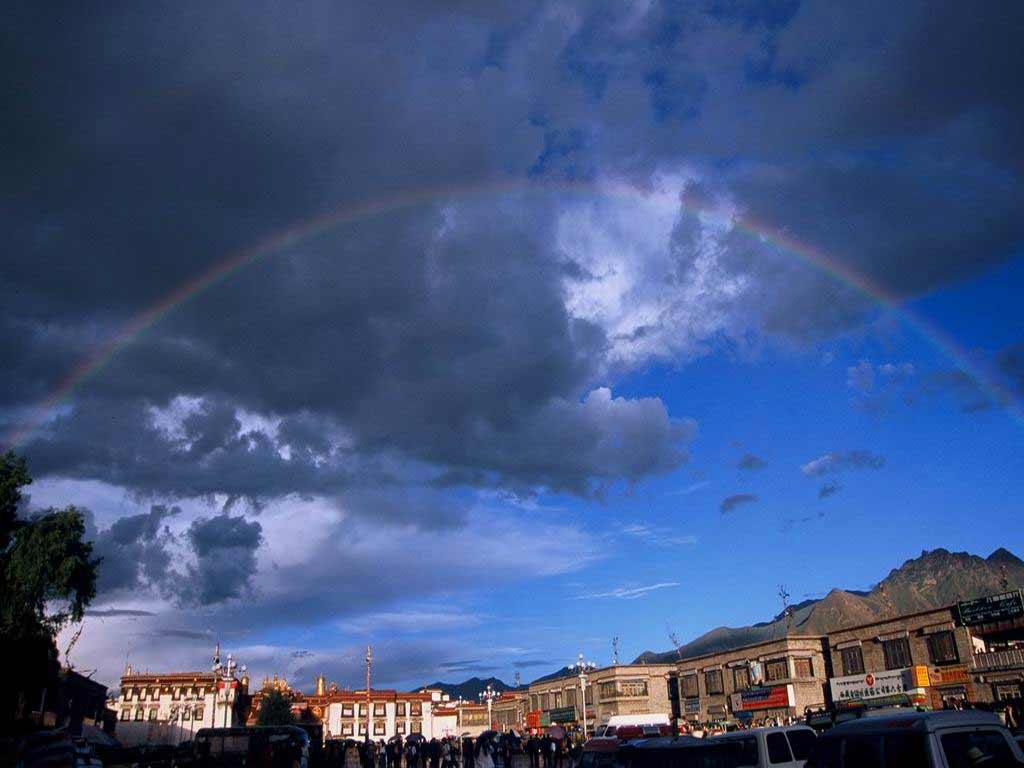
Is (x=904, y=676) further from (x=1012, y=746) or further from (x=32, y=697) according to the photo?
(x=32, y=697)

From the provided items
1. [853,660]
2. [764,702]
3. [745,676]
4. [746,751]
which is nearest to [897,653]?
[853,660]

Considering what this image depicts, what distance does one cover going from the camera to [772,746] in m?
14.5

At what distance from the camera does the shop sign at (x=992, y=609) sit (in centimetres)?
4234

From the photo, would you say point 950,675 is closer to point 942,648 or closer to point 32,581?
point 942,648

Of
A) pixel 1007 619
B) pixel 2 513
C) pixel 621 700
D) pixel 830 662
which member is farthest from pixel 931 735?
pixel 621 700

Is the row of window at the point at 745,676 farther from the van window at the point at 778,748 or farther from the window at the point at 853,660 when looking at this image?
the van window at the point at 778,748

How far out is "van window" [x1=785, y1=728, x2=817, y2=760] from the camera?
14.6m

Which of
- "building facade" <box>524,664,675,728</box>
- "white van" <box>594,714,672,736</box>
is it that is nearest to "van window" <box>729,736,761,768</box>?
"white van" <box>594,714,672,736</box>

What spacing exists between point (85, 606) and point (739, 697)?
47.9 metres

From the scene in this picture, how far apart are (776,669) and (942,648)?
51.8 feet

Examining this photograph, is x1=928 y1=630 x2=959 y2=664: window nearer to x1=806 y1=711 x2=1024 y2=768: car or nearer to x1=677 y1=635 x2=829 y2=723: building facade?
x1=677 y1=635 x2=829 y2=723: building facade

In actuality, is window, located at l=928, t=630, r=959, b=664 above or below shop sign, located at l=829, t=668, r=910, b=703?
above

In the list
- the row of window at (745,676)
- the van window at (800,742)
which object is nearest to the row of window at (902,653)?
the row of window at (745,676)

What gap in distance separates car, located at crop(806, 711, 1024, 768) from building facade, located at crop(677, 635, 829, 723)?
53.2m
